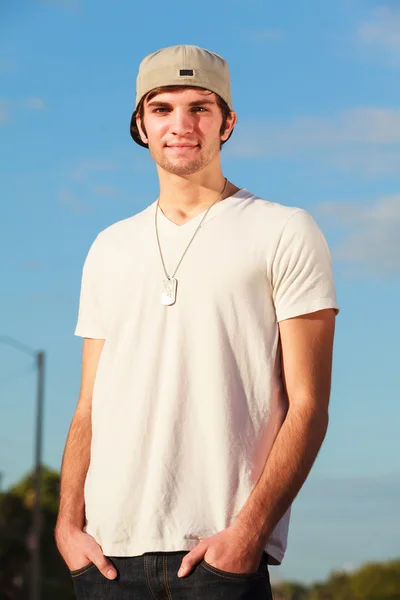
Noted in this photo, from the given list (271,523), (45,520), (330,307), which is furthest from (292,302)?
(45,520)

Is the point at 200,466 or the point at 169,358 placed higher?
the point at 169,358

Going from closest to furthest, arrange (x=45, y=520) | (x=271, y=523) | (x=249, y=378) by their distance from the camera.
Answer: (x=271, y=523) → (x=249, y=378) → (x=45, y=520)

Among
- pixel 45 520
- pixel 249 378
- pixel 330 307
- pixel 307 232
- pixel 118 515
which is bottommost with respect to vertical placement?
pixel 45 520

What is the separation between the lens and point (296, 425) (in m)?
4.20

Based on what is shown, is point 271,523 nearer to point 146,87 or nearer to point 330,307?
point 330,307

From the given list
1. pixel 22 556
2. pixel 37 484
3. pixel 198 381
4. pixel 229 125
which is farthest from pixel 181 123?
pixel 22 556

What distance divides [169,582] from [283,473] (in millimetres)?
548

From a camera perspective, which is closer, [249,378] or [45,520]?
[249,378]

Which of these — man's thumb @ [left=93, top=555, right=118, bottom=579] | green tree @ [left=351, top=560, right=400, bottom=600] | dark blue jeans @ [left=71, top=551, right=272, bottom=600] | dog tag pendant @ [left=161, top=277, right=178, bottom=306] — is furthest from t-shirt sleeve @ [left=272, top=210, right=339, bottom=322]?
green tree @ [left=351, top=560, right=400, bottom=600]

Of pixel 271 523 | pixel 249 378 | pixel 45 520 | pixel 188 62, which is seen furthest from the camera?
pixel 45 520

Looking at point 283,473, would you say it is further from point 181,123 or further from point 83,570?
point 181,123

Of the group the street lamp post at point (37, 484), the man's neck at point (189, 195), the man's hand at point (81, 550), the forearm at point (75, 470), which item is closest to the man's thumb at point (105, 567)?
the man's hand at point (81, 550)

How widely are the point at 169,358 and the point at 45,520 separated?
40.1 m

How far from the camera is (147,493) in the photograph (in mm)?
4262
